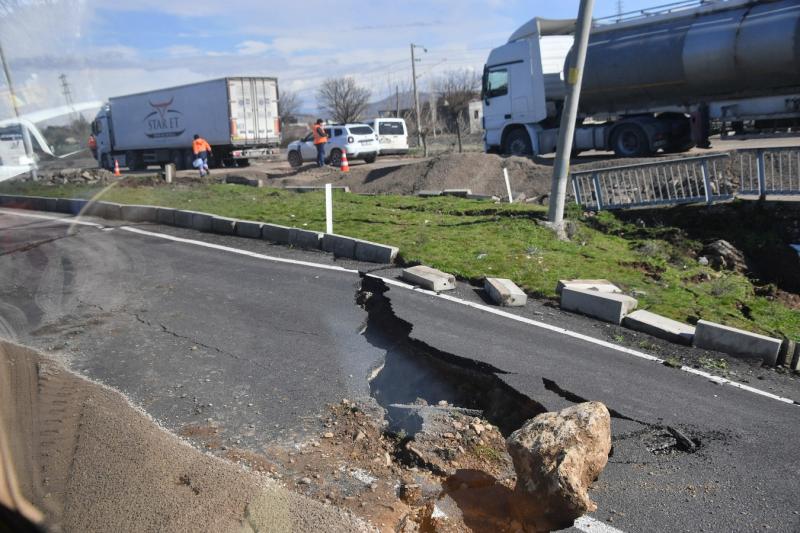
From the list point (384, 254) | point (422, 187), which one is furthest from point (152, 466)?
point (422, 187)

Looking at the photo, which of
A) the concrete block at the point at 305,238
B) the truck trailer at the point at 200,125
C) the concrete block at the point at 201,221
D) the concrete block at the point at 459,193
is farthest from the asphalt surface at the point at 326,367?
the truck trailer at the point at 200,125

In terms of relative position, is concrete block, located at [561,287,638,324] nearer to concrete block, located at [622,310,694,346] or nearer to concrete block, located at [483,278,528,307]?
concrete block, located at [622,310,694,346]

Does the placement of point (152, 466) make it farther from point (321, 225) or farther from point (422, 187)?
point (422, 187)

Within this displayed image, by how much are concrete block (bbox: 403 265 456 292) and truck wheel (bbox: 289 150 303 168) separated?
23.4 metres

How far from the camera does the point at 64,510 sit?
312cm

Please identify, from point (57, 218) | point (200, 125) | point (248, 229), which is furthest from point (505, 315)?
point (200, 125)

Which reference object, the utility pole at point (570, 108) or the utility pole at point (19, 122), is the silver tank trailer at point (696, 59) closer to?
the utility pole at point (570, 108)

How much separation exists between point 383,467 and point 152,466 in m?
1.40

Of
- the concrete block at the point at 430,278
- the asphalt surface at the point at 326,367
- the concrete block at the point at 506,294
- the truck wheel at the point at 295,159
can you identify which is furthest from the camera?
the truck wheel at the point at 295,159

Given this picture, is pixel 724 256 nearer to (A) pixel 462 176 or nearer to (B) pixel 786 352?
(B) pixel 786 352

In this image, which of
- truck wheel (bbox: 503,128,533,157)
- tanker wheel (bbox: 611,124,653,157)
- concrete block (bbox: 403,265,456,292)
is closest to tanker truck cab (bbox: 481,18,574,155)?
truck wheel (bbox: 503,128,533,157)

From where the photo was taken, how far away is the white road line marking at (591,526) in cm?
372

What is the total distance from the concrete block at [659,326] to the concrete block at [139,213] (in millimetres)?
10308

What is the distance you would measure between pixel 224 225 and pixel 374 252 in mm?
3863
